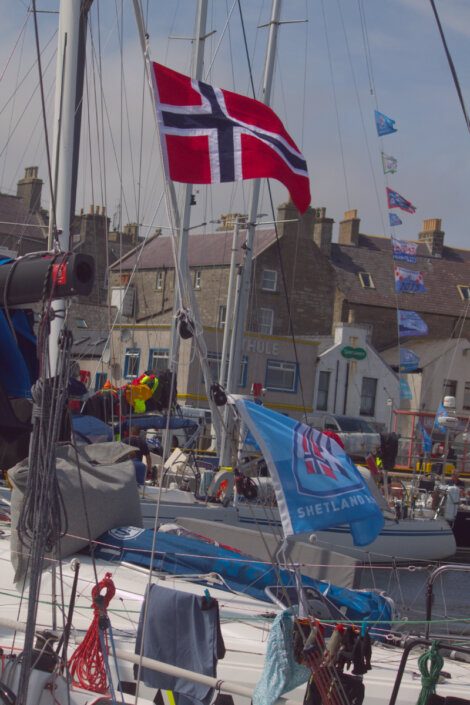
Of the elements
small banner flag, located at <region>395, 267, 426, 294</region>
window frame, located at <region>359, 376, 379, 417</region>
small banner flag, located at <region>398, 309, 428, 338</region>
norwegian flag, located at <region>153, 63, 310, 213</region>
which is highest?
small banner flag, located at <region>395, 267, 426, 294</region>

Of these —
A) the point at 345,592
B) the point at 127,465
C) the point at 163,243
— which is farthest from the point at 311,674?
the point at 163,243

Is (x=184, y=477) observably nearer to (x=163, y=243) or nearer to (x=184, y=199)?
(x=184, y=199)

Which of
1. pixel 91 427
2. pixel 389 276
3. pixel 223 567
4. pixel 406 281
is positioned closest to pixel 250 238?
pixel 406 281

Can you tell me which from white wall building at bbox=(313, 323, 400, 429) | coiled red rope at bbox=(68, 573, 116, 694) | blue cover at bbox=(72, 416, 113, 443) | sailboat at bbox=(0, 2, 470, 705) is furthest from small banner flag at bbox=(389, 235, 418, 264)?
coiled red rope at bbox=(68, 573, 116, 694)

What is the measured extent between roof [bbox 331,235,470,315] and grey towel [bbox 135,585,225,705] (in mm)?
45806

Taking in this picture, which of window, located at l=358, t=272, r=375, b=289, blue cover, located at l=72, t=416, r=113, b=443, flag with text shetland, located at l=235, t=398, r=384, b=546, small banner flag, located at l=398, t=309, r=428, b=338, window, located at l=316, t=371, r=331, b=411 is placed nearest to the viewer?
flag with text shetland, located at l=235, t=398, r=384, b=546

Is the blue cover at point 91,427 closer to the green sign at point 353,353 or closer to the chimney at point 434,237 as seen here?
the green sign at point 353,353

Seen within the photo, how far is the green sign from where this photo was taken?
46.3 meters

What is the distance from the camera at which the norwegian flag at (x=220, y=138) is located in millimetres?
7145

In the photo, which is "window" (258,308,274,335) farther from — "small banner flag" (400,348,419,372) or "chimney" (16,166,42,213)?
"small banner flag" (400,348,419,372)

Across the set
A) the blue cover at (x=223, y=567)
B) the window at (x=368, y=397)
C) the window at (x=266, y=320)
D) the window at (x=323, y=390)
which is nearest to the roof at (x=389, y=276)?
the window at (x=266, y=320)

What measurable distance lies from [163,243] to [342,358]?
1314cm

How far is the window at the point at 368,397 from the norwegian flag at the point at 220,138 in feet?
131

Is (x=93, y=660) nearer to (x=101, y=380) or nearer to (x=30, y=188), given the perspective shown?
(x=101, y=380)
